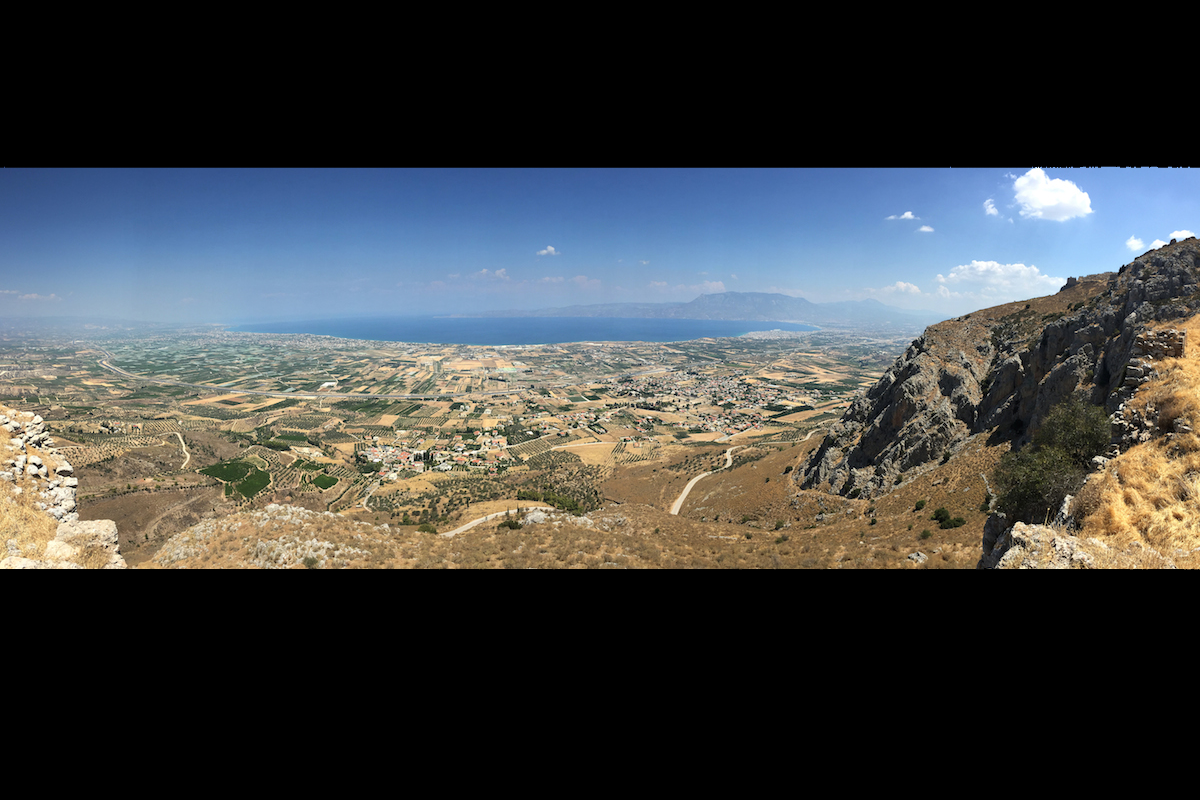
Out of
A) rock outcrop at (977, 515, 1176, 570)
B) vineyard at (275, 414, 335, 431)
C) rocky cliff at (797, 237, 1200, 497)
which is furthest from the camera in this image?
vineyard at (275, 414, 335, 431)

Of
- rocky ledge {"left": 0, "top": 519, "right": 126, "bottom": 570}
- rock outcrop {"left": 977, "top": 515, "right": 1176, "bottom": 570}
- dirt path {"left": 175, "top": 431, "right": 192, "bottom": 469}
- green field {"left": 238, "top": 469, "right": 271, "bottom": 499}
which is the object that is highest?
rock outcrop {"left": 977, "top": 515, "right": 1176, "bottom": 570}

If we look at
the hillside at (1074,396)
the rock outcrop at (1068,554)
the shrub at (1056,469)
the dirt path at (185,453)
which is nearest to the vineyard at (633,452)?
the hillside at (1074,396)

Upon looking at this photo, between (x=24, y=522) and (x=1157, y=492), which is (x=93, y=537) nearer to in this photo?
(x=24, y=522)

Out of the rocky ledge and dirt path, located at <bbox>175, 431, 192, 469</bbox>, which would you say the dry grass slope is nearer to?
the rocky ledge

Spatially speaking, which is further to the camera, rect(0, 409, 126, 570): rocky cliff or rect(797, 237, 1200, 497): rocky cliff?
rect(797, 237, 1200, 497): rocky cliff

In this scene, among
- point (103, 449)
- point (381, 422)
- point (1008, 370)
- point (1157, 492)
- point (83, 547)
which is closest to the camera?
point (1157, 492)

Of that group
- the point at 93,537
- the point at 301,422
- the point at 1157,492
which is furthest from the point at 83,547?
the point at 301,422

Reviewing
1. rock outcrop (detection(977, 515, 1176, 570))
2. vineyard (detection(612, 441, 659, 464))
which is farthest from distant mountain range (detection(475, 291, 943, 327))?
rock outcrop (detection(977, 515, 1176, 570))

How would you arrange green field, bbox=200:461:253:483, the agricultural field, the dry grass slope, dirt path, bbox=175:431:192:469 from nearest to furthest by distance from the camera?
the dry grass slope
the agricultural field
green field, bbox=200:461:253:483
dirt path, bbox=175:431:192:469
